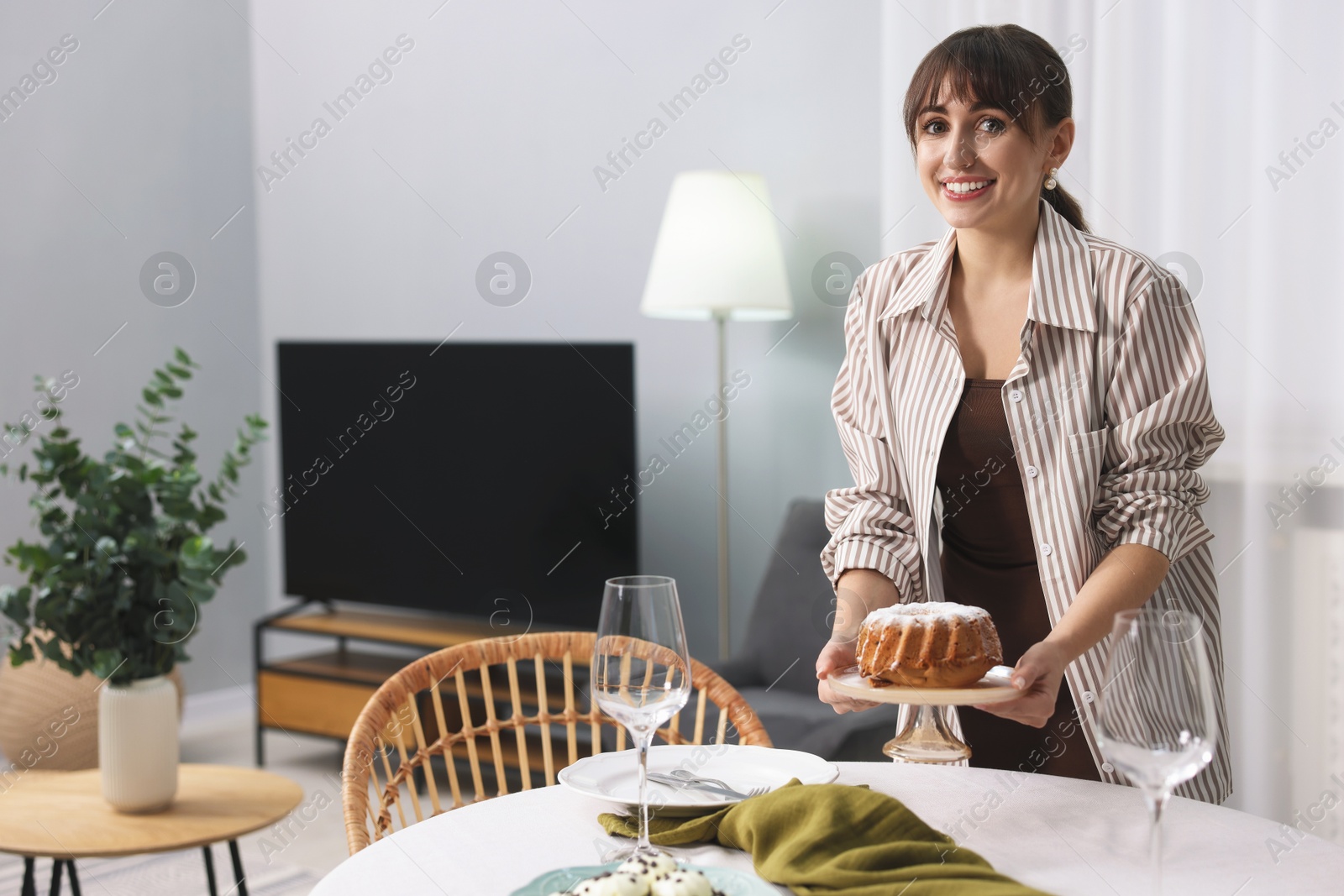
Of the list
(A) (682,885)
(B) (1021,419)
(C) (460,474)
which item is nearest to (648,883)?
(A) (682,885)

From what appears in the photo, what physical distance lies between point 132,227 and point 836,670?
4.07m

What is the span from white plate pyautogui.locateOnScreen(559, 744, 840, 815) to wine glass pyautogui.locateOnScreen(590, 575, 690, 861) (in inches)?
5.4

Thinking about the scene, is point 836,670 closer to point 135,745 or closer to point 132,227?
point 135,745

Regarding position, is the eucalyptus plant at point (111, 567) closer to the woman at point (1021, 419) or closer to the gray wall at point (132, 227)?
the woman at point (1021, 419)

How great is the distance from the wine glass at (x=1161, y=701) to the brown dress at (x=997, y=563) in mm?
731

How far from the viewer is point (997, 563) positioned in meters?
1.62

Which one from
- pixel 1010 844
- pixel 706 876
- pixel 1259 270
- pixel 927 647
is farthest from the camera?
pixel 1259 270

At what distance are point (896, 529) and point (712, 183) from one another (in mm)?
1860

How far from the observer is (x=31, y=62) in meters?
4.27

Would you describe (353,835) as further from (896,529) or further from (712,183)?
(712,183)

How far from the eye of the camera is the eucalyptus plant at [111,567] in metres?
2.34

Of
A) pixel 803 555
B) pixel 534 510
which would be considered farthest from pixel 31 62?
pixel 803 555

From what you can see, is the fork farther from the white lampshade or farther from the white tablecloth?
the white lampshade

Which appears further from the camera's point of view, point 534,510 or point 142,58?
point 142,58
